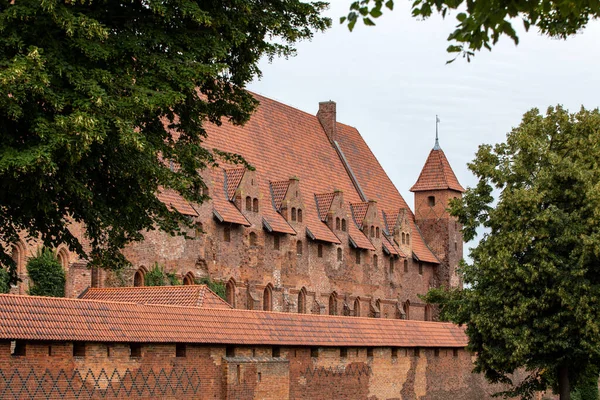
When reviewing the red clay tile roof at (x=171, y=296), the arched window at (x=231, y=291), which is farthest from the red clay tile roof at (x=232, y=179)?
the red clay tile roof at (x=171, y=296)

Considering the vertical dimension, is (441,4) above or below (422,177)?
below

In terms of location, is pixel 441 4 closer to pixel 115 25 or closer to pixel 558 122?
pixel 115 25

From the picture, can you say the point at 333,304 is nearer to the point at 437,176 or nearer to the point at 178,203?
the point at 178,203

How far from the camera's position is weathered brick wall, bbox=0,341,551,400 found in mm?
22922

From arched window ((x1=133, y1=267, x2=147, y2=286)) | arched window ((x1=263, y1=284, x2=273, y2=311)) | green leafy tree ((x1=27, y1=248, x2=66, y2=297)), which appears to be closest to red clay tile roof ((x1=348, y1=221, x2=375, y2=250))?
arched window ((x1=263, y1=284, x2=273, y2=311))

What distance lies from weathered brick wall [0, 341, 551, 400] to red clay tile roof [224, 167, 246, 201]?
11238mm

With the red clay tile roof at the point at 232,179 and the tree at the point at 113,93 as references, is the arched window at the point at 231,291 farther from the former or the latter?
the tree at the point at 113,93

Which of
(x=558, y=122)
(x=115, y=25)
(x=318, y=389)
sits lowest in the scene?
(x=318, y=389)

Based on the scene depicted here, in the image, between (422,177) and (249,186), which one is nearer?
(249,186)

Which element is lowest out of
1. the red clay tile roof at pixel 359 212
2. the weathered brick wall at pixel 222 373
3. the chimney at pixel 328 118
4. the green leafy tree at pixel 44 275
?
the weathered brick wall at pixel 222 373

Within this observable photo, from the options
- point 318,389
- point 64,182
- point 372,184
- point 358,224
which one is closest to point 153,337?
point 318,389

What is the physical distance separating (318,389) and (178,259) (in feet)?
38.3

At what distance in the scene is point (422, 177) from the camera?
61.0 meters

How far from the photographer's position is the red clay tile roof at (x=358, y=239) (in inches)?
2035
